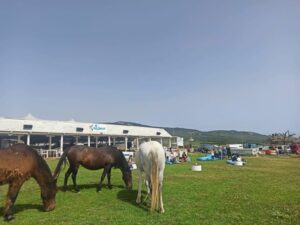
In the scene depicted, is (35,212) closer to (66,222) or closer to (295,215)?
(66,222)

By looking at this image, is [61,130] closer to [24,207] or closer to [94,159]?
[94,159]

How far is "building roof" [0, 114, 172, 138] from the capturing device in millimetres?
46578

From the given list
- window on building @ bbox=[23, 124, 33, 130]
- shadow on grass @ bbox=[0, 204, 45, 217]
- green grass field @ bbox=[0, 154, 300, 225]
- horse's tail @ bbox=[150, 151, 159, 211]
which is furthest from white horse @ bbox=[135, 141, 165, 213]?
window on building @ bbox=[23, 124, 33, 130]

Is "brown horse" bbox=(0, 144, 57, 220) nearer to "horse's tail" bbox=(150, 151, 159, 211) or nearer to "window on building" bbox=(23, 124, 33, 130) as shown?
"horse's tail" bbox=(150, 151, 159, 211)

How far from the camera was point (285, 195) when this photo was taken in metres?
12.9

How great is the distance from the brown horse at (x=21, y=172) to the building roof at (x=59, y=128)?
124 feet

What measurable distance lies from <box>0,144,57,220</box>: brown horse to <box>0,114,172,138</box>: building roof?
3786 cm

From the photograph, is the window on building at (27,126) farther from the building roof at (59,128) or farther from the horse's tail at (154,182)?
the horse's tail at (154,182)

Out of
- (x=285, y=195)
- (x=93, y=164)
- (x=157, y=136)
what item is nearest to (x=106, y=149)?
(x=93, y=164)

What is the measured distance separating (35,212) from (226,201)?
Answer: 724cm

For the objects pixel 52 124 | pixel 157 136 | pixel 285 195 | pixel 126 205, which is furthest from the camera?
pixel 157 136

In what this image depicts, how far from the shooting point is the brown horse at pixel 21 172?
906cm

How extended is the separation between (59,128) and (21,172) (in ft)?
153

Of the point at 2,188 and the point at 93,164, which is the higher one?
the point at 93,164
